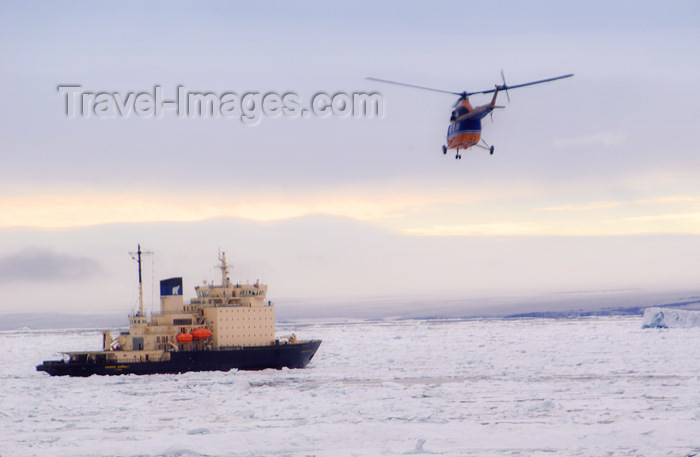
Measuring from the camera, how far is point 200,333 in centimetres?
3616

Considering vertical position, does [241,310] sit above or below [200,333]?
above

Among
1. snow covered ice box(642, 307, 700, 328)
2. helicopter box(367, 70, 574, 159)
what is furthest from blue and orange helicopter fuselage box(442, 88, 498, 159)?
snow covered ice box(642, 307, 700, 328)

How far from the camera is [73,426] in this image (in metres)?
19.5

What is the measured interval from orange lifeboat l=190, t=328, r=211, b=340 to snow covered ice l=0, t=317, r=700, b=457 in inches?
75.7

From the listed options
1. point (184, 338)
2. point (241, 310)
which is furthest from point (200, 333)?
point (241, 310)

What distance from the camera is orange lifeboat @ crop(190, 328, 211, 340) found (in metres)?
36.1

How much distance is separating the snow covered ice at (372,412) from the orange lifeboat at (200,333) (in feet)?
6.31

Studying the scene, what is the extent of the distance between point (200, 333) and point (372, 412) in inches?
687

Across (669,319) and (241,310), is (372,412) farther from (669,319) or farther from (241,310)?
(669,319)

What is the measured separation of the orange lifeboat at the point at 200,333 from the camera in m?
36.1

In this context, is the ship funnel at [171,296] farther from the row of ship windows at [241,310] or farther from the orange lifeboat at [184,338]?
the row of ship windows at [241,310]

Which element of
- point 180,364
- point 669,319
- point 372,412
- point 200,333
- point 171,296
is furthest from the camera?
point 669,319

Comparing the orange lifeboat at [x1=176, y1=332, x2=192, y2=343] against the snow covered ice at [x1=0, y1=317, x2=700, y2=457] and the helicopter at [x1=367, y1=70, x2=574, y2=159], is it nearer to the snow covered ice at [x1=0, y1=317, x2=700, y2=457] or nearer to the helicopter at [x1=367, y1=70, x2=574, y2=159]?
the snow covered ice at [x1=0, y1=317, x2=700, y2=457]

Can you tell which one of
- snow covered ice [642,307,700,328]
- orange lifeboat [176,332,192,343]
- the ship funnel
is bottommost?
snow covered ice [642,307,700,328]
